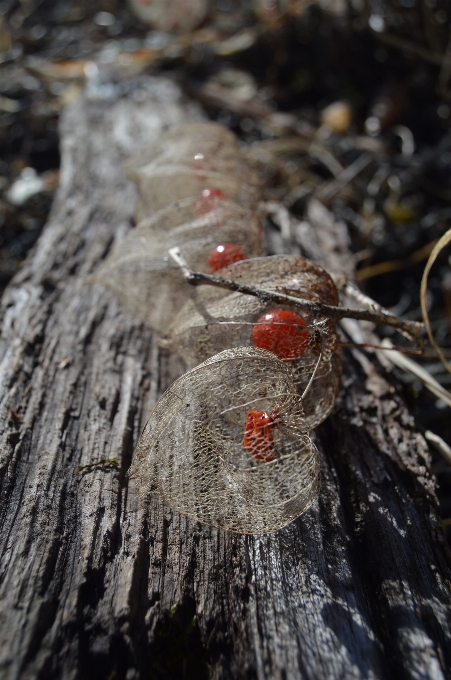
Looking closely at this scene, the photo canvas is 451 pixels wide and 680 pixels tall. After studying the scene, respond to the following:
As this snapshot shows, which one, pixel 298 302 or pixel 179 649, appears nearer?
pixel 179 649

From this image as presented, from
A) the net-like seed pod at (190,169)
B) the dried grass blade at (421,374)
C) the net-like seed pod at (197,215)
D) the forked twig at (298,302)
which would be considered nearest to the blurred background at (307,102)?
the dried grass blade at (421,374)

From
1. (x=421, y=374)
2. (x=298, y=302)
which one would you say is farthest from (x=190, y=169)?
(x=421, y=374)

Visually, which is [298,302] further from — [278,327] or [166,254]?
[166,254]

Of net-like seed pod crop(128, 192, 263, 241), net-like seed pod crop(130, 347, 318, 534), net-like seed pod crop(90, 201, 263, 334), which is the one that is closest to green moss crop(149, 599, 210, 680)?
net-like seed pod crop(130, 347, 318, 534)

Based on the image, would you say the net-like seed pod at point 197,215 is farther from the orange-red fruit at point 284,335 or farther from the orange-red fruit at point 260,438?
the orange-red fruit at point 260,438

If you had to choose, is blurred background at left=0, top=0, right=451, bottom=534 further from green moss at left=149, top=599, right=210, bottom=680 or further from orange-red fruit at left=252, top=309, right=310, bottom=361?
green moss at left=149, top=599, right=210, bottom=680

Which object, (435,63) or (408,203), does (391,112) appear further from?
(408,203)

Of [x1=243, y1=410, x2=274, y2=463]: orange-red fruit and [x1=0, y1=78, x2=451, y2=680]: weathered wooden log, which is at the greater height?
[x1=243, y1=410, x2=274, y2=463]: orange-red fruit
